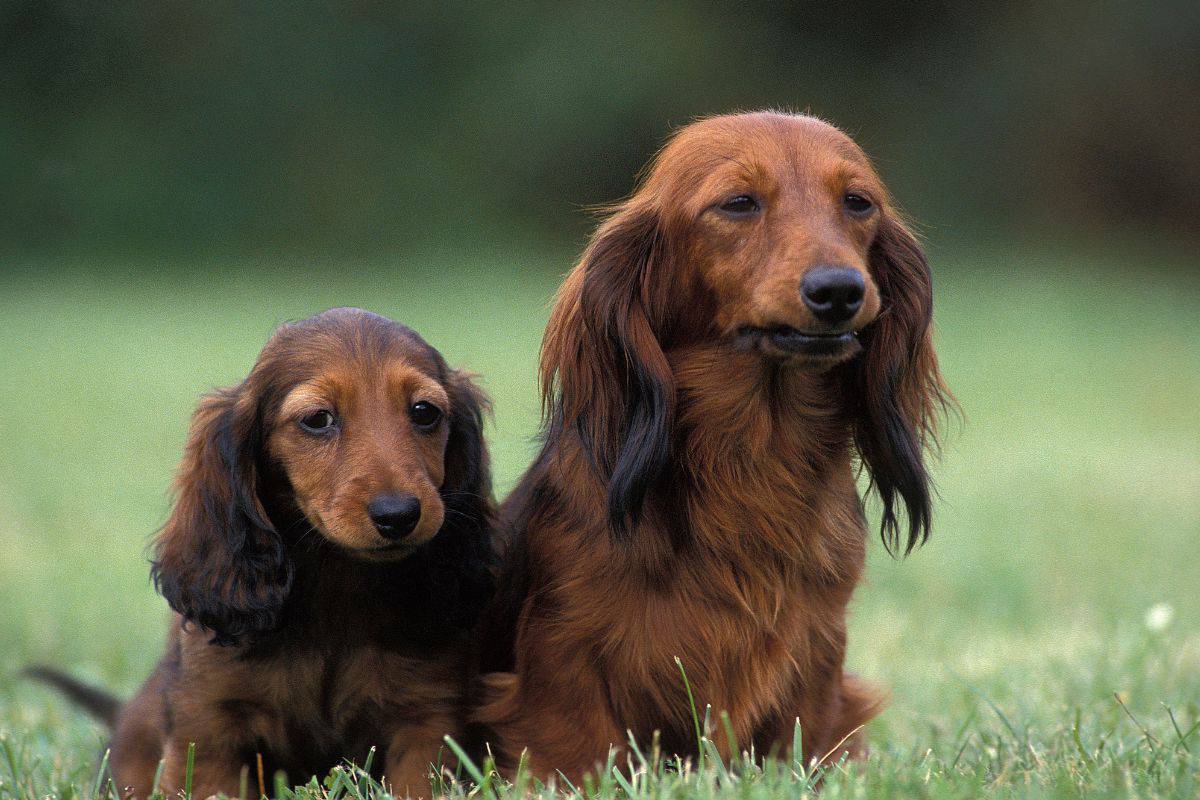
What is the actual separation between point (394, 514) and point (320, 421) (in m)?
0.40

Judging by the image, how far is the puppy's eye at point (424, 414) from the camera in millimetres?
3592

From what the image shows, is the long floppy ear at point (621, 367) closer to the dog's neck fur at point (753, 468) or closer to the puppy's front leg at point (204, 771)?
the dog's neck fur at point (753, 468)

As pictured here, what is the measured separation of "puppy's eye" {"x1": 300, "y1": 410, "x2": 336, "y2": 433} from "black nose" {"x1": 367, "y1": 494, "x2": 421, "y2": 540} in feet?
1.04

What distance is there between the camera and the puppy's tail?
4434mm

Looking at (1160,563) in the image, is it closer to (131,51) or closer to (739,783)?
(739,783)

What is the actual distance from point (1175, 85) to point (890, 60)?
4.23m

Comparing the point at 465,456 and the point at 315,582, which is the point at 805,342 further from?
the point at 315,582

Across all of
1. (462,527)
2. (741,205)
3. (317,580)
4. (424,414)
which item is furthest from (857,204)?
(317,580)

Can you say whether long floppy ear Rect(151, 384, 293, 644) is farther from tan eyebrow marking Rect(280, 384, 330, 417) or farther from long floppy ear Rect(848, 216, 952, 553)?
long floppy ear Rect(848, 216, 952, 553)

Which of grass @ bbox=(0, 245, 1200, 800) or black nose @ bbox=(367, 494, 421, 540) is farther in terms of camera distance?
grass @ bbox=(0, 245, 1200, 800)

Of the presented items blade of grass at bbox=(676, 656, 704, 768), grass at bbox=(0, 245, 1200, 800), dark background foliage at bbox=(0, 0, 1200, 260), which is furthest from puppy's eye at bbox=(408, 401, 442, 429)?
dark background foliage at bbox=(0, 0, 1200, 260)

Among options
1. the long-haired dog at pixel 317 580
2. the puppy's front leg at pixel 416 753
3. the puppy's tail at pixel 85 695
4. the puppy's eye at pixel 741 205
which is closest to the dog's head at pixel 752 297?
the puppy's eye at pixel 741 205

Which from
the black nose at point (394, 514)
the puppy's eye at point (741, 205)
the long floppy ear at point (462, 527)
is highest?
the puppy's eye at point (741, 205)

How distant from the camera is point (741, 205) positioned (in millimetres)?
3334
